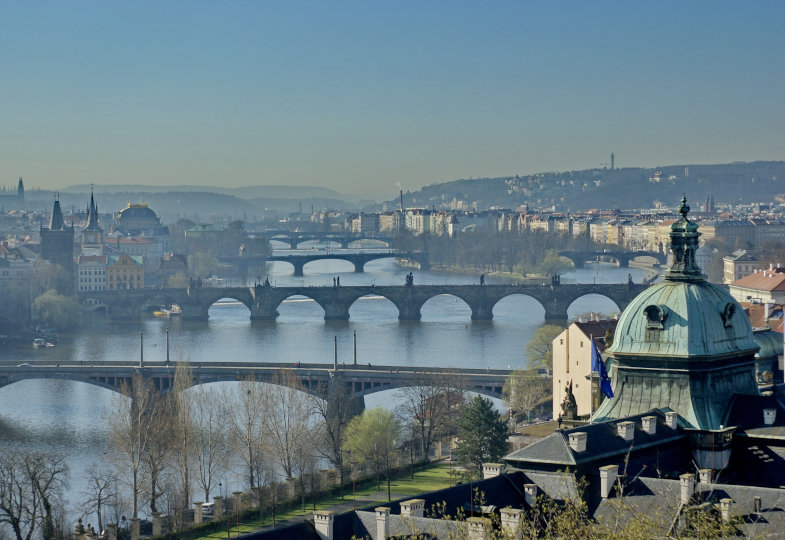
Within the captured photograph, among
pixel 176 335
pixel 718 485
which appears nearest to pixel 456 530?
pixel 718 485

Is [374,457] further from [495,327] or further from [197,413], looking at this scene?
[495,327]

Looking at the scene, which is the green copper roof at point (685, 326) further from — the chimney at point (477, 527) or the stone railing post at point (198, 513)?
the stone railing post at point (198, 513)

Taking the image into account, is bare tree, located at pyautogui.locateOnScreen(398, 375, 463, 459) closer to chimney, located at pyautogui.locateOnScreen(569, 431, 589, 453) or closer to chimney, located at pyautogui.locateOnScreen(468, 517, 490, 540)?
chimney, located at pyautogui.locateOnScreen(569, 431, 589, 453)

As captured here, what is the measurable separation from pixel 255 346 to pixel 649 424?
126 feet

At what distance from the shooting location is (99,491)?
28141mm

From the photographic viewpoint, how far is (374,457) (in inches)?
1222

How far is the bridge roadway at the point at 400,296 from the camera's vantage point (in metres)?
68.3

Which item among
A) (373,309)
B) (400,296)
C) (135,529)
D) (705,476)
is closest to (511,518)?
(705,476)

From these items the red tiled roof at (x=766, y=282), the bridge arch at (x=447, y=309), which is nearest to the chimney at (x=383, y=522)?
the red tiled roof at (x=766, y=282)

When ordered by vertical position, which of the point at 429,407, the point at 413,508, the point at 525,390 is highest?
the point at 413,508

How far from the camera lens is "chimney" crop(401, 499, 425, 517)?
1528 centimetres

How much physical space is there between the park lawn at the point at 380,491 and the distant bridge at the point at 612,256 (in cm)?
7715

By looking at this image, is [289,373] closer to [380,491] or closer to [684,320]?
[380,491]

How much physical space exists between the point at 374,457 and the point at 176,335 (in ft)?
103
